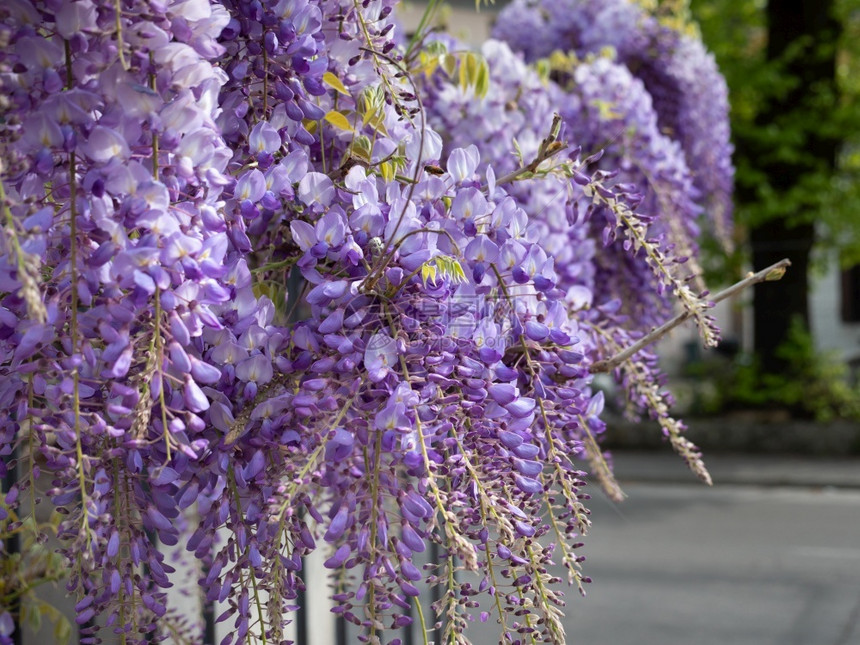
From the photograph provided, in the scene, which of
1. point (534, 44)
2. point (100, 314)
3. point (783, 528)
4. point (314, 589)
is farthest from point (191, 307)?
point (783, 528)

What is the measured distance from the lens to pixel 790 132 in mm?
9391

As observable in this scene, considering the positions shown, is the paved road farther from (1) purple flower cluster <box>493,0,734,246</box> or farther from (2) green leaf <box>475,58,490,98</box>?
(2) green leaf <box>475,58,490,98</box>

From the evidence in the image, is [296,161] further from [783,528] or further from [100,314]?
[783,528]

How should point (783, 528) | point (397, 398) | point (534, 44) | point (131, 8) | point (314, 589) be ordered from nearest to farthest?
point (131, 8) < point (397, 398) < point (314, 589) < point (534, 44) < point (783, 528)

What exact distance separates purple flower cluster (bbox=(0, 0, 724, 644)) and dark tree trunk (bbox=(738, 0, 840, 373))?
879 centimetres

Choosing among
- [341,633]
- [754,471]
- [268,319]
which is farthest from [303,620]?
[754,471]

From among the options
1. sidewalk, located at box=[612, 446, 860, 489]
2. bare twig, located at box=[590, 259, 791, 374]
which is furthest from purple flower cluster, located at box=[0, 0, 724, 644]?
sidewalk, located at box=[612, 446, 860, 489]

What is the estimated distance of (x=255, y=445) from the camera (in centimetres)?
111

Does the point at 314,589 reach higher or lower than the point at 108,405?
lower

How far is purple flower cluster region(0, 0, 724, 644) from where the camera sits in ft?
3.03

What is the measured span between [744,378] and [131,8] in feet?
32.9

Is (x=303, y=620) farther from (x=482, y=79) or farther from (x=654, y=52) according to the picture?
(x=654, y=52)

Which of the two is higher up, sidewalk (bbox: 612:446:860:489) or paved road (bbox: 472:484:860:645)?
sidewalk (bbox: 612:446:860:489)

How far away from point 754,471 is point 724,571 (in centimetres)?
332
